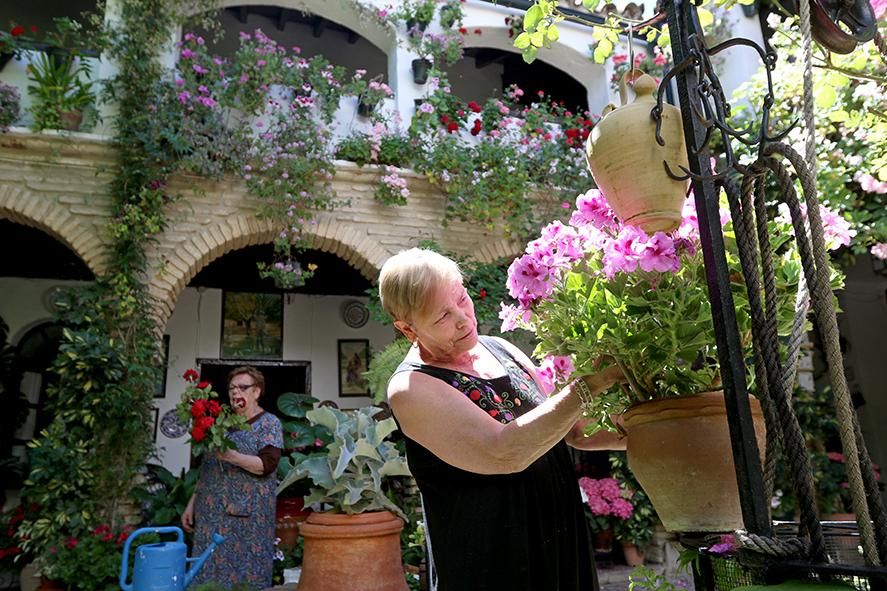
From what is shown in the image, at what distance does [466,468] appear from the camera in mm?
1324

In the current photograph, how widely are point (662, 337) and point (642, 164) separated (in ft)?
0.97

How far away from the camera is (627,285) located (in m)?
1.15

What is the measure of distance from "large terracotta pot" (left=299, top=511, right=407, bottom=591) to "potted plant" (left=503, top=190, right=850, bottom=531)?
2410mm

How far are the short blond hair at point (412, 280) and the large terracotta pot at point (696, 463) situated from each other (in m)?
0.57

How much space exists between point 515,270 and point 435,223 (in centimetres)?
488

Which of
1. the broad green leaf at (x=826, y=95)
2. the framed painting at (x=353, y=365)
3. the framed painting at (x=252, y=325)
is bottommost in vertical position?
the broad green leaf at (x=826, y=95)

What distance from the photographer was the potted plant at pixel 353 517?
3.26 m

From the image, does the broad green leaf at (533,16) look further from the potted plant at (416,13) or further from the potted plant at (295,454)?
the potted plant at (416,13)

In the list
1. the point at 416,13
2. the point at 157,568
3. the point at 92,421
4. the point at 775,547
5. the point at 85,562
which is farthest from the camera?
the point at 416,13

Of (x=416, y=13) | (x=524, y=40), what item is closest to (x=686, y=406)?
(x=524, y=40)

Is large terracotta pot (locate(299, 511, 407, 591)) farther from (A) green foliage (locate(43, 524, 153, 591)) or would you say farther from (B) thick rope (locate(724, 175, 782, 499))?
(B) thick rope (locate(724, 175, 782, 499))

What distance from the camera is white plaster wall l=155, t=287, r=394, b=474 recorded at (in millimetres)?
7457

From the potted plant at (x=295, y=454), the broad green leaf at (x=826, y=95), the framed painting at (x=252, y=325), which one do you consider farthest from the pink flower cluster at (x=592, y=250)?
the framed painting at (x=252, y=325)

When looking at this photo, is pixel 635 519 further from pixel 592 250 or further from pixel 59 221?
pixel 59 221
